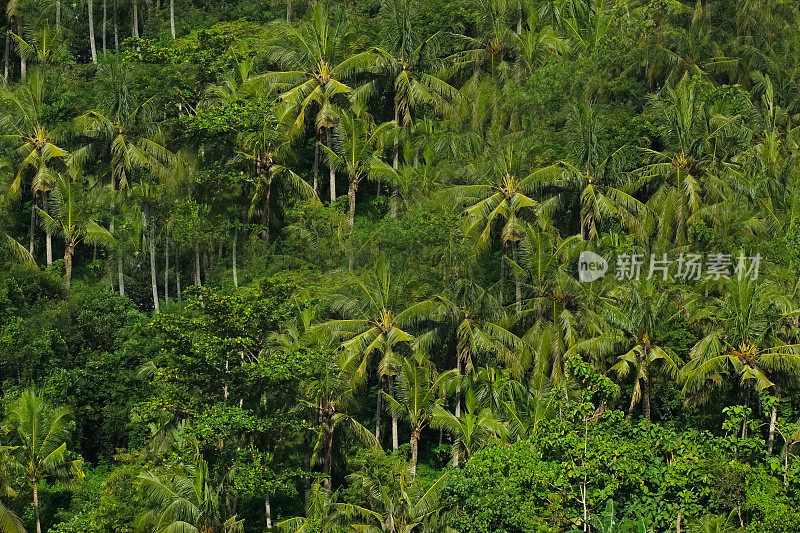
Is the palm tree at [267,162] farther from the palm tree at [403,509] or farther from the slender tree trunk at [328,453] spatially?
the palm tree at [403,509]

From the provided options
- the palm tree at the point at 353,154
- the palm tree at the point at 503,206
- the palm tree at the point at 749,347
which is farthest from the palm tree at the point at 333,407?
the palm tree at the point at 749,347

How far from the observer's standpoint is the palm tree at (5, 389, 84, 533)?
36.5 meters

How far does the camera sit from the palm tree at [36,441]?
36.5m

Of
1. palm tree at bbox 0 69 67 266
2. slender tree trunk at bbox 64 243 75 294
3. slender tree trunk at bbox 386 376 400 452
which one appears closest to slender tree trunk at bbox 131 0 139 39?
palm tree at bbox 0 69 67 266

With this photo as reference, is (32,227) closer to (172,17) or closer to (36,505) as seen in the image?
(36,505)

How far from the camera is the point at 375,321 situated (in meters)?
38.3

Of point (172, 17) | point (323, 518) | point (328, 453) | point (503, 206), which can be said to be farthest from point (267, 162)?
point (172, 17)

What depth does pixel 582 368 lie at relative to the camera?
28.8 metres

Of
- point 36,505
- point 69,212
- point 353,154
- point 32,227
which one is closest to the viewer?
point 36,505

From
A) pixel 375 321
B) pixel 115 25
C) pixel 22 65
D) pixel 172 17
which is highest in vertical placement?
pixel 172 17

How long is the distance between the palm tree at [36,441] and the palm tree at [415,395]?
898 centimetres

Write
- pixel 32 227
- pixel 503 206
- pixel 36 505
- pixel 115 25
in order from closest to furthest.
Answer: pixel 36 505
pixel 503 206
pixel 32 227
pixel 115 25

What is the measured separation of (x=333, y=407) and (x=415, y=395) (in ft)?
8.17

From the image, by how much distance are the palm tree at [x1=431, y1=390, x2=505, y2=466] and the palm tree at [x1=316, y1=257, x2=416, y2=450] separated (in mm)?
1934
